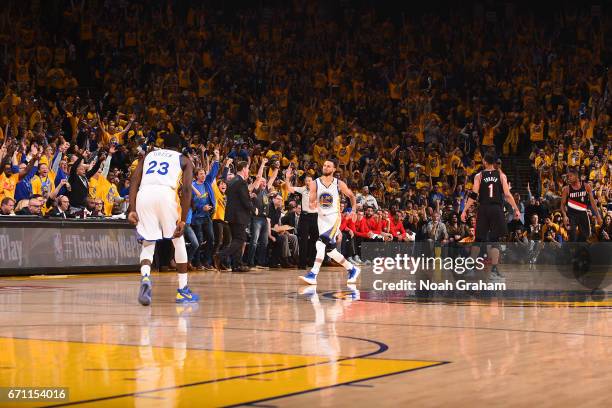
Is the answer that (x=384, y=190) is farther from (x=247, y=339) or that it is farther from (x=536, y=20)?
(x=247, y=339)

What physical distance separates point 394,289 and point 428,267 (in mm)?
902

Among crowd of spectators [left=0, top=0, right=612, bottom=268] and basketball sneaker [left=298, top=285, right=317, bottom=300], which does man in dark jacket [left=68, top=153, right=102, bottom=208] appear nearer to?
crowd of spectators [left=0, top=0, right=612, bottom=268]

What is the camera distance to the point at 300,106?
36812 millimetres

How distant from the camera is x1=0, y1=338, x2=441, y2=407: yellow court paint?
6.12 m

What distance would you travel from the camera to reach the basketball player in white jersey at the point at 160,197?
13141 millimetres

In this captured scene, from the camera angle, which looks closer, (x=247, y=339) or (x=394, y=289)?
(x=247, y=339)

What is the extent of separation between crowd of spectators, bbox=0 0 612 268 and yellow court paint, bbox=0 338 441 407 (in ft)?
38.8

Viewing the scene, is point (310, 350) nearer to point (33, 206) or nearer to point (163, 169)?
point (163, 169)

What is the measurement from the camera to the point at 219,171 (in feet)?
82.1

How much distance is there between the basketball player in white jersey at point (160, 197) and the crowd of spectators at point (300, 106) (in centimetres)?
673

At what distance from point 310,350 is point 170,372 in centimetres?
163

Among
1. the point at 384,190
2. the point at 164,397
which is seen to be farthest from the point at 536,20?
the point at 164,397

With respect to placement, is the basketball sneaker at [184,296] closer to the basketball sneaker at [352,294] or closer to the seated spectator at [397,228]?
the basketball sneaker at [352,294]

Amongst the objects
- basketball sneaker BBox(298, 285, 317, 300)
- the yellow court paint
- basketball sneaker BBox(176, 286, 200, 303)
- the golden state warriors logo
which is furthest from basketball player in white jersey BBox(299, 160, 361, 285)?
the yellow court paint
